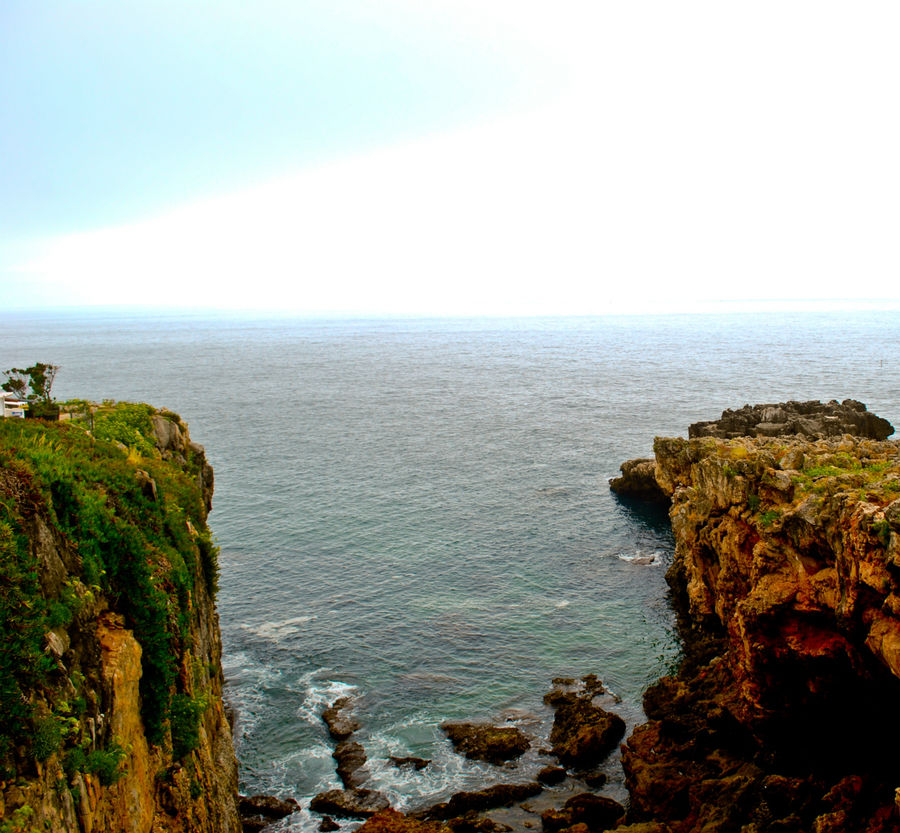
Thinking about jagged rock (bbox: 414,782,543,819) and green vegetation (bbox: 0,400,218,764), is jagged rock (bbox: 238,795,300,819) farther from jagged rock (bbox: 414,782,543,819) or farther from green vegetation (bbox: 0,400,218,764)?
green vegetation (bbox: 0,400,218,764)

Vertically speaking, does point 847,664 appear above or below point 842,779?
above

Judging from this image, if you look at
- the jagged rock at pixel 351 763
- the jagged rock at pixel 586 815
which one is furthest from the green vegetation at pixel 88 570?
the jagged rock at pixel 586 815

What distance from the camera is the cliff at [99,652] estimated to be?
53.6 ft

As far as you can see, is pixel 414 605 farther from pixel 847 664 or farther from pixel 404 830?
pixel 847 664

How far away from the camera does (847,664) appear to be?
118 feet

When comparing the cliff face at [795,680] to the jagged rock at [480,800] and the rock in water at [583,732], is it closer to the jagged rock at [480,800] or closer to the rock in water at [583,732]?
the rock in water at [583,732]

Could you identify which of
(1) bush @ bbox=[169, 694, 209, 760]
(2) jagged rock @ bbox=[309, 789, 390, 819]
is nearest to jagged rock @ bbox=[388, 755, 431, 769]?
(2) jagged rock @ bbox=[309, 789, 390, 819]

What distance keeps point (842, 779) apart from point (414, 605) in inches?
1284

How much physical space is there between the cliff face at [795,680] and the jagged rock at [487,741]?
612 centimetres

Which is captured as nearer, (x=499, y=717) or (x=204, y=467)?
(x=499, y=717)

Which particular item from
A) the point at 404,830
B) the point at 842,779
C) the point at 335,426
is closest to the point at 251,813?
the point at 404,830

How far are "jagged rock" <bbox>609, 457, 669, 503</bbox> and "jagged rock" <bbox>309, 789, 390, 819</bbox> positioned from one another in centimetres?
5154

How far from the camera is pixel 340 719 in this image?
151ft

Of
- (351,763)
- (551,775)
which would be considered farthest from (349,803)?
(551,775)
